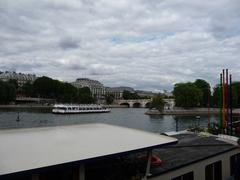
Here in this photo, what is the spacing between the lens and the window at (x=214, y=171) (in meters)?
9.13

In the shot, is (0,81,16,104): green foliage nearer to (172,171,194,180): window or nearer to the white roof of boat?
the white roof of boat

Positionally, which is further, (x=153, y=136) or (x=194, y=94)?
(x=194, y=94)

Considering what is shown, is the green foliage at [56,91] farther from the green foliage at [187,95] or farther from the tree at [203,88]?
the tree at [203,88]

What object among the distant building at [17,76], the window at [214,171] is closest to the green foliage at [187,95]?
the window at [214,171]

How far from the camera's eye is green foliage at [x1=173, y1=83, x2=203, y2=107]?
9528 cm

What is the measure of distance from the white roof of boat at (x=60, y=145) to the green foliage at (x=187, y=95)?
299ft

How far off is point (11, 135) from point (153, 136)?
13.5 feet

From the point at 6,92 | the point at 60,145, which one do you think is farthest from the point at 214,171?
the point at 6,92

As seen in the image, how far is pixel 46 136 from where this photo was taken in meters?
6.78

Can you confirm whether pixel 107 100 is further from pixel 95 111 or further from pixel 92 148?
pixel 92 148

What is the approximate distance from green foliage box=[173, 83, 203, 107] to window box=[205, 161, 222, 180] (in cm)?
8784

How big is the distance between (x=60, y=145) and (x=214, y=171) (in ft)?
21.5

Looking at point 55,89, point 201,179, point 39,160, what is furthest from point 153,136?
point 55,89

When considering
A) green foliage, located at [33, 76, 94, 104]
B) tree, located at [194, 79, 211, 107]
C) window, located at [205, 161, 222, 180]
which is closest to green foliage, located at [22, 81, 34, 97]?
green foliage, located at [33, 76, 94, 104]
